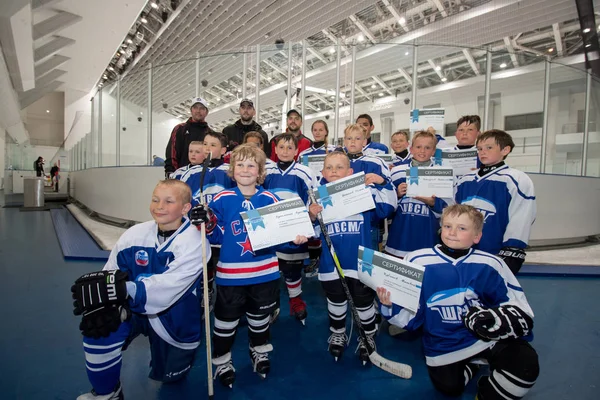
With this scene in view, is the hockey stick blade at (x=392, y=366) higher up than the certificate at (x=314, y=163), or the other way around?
the certificate at (x=314, y=163)

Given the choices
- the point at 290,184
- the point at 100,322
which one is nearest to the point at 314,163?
the point at 290,184

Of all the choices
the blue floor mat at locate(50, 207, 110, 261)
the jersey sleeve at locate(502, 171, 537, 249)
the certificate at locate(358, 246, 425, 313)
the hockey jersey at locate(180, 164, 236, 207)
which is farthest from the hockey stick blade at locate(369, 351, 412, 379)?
the blue floor mat at locate(50, 207, 110, 261)

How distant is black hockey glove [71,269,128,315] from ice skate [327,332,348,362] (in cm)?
114

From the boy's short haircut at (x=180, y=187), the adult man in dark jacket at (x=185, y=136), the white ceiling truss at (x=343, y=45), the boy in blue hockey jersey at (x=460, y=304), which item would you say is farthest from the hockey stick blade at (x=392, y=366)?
the white ceiling truss at (x=343, y=45)

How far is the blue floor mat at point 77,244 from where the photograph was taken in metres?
3.82

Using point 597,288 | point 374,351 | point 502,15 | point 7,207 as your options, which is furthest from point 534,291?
→ point 7,207

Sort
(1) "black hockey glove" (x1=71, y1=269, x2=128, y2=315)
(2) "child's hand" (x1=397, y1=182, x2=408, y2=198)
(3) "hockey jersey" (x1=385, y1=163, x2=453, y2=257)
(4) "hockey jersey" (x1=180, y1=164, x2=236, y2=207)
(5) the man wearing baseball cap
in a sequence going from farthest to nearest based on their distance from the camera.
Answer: (5) the man wearing baseball cap
(4) "hockey jersey" (x1=180, y1=164, x2=236, y2=207)
(3) "hockey jersey" (x1=385, y1=163, x2=453, y2=257)
(2) "child's hand" (x1=397, y1=182, x2=408, y2=198)
(1) "black hockey glove" (x1=71, y1=269, x2=128, y2=315)

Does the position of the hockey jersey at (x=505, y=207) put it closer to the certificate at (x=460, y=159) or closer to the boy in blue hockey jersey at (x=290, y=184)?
the certificate at (x=460, y=159)

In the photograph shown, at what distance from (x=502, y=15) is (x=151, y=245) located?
834cm

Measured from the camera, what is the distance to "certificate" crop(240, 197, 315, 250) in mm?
1554

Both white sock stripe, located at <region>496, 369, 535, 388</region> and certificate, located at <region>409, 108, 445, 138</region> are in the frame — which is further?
certificate, located at <region>409, 108, 445, 138</region>

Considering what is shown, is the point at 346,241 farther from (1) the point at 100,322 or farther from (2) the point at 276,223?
(1) the point at 100,322

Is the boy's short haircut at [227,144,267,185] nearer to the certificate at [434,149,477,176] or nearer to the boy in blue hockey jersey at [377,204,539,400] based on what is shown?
the boy in blue hockey jersey at [377,204,539,400]

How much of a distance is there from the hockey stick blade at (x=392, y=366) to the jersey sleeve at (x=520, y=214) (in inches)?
34.6
